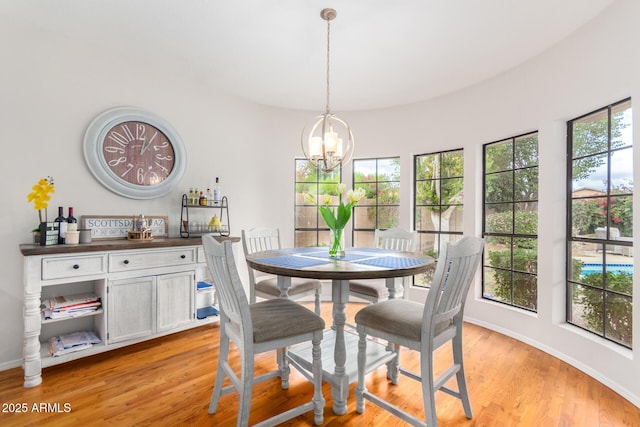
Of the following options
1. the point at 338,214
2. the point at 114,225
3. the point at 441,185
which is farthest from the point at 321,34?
the point at 114,225

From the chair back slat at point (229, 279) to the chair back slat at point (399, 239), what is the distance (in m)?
1.77

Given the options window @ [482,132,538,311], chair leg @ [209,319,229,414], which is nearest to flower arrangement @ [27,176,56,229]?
chair leg @ [209,319,229,414]

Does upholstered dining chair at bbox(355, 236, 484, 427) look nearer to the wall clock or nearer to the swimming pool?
the swimming pool

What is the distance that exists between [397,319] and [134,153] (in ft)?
9.28

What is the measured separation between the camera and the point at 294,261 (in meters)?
2.03

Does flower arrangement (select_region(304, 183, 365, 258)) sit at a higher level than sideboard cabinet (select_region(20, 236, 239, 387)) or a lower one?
higher

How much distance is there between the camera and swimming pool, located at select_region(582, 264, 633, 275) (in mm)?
2228

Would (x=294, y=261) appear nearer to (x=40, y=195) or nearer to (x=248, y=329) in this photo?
(x=248, y=329)

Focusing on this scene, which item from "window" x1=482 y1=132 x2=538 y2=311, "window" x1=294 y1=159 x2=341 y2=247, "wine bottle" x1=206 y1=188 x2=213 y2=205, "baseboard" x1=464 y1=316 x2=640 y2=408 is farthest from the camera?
"window" x1=294 y1=159 x2=341 y2=247

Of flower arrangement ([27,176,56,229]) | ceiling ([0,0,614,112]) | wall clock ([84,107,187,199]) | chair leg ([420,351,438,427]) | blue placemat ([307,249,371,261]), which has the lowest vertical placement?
chair leg ([420,351,438,427])

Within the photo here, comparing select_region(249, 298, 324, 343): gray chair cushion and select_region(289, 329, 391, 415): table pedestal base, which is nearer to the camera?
select_region(249, 298, 324, 343): gray chair cushion

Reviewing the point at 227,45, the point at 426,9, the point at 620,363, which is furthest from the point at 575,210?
the point at 227,45

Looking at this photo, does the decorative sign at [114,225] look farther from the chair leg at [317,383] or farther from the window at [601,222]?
the window at [601,222]

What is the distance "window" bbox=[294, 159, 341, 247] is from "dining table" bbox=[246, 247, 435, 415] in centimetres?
184
